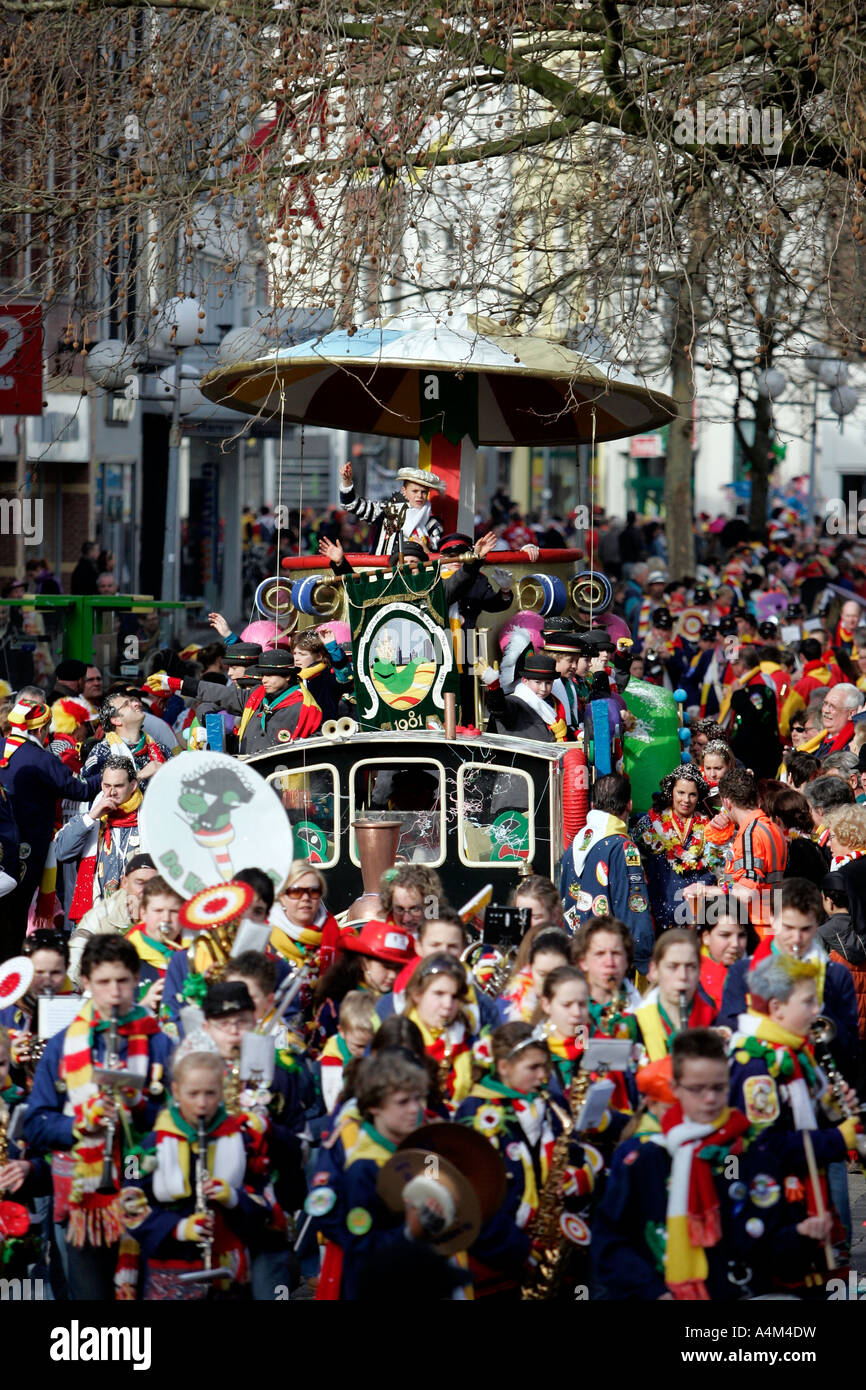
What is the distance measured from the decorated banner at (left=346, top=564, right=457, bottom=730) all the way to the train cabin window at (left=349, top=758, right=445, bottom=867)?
0.29 m

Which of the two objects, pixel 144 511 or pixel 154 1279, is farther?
pixel 144 511

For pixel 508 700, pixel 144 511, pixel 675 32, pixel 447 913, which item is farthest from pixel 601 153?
pixel 144 511

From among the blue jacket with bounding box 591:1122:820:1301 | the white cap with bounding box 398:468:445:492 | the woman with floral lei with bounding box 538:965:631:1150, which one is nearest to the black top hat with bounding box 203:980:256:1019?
the woman with floral lei with bounding box 538:965:631:1150

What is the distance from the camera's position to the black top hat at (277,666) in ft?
37.5

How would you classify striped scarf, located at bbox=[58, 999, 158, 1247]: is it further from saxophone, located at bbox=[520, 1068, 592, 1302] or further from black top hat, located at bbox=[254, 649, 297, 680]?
black top hat, located at bbox=[254, 649, 297, 680]

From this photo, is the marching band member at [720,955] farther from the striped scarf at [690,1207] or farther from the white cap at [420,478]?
the white cap at [420,478]

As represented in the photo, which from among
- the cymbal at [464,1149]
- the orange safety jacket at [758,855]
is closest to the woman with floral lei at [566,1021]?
the cymbal at [464,1149]

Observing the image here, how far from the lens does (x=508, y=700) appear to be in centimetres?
1143

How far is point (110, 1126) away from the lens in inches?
235

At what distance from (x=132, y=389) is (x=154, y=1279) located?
881 cm

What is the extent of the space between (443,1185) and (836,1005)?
2.37 m

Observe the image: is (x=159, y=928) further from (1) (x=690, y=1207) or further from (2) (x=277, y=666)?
(2) (x=277, y=666)

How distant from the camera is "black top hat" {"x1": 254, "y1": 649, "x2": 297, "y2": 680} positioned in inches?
450
